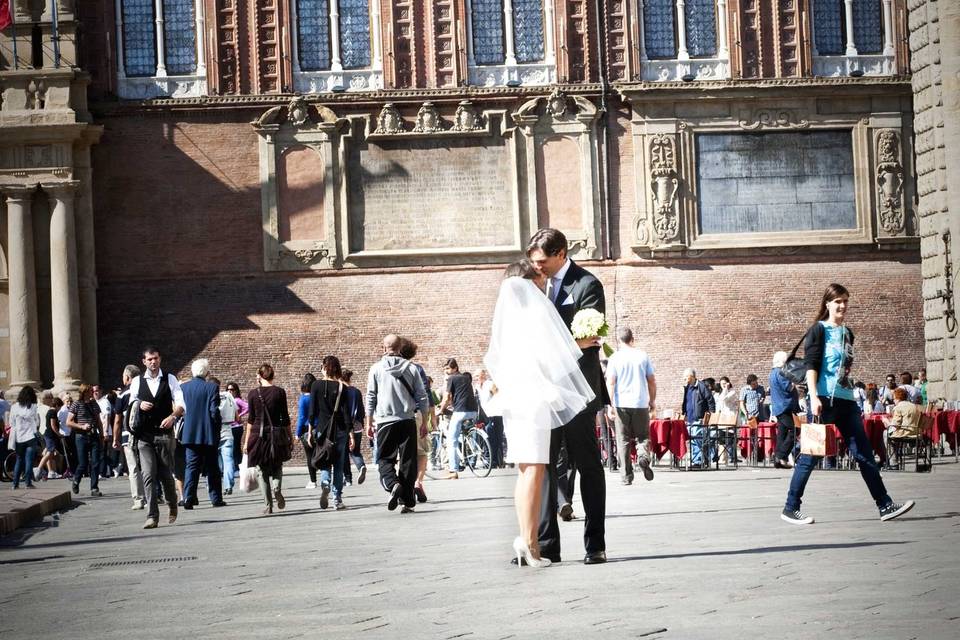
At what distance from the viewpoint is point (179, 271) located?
34375 millimetres

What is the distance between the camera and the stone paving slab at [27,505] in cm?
1630

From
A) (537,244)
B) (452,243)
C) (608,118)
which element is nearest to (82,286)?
(452,243)

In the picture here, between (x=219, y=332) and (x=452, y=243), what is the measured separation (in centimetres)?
516

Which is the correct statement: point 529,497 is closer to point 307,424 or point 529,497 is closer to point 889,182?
point 307,424

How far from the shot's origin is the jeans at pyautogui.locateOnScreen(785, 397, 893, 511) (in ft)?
39.2

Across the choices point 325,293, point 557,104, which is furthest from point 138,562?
point 557,104

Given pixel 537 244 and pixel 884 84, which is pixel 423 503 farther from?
pixel 884 84

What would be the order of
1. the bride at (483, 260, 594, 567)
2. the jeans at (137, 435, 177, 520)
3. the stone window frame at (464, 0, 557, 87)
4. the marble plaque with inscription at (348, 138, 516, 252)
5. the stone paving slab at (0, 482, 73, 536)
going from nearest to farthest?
the bride at (483, 260, 594, 567), the jeans at (137, 435, 177, 520), the stone paving slab at (0, 482, 73, 536), the marble plaque with inscription at (348, 138, 516, 252), the stone window frame at (464, 0, 557, 87)

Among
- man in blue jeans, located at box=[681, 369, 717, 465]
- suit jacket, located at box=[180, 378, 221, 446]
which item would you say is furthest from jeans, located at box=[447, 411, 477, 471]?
suit jacket, located at box=[180, 378, 221, 446]

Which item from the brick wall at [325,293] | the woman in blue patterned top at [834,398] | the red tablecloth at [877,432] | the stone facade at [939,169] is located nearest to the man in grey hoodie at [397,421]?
the woman in blue patterned top at [834,398]

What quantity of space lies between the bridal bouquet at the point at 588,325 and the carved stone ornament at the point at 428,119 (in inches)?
989

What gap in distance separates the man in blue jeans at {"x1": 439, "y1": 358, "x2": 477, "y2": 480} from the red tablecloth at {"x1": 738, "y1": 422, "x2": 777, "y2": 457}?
13.8ft

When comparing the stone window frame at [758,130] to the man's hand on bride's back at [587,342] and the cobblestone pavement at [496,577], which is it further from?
the man's hand on bride's back at [587,342]

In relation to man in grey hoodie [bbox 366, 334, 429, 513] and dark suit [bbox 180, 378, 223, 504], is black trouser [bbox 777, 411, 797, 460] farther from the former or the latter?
dark suit [bbox 180, 378, 223, 504]
